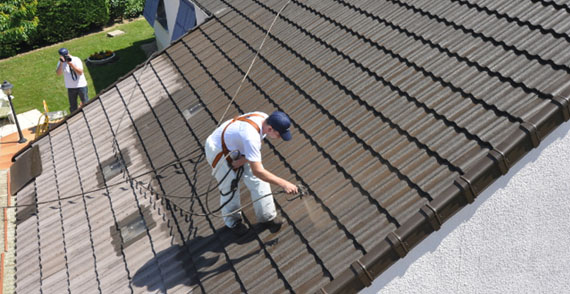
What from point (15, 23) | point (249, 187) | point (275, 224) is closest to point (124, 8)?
point (15, 23)

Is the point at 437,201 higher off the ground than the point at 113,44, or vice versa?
the point at 113,44

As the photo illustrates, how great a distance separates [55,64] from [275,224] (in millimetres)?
19661

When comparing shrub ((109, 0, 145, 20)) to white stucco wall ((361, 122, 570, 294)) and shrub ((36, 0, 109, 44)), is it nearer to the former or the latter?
shrub ((36, 0, 109, 44))

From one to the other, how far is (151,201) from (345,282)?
10.8ft

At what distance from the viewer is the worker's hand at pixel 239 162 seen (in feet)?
17.2

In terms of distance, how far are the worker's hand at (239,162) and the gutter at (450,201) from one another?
4.75 feet

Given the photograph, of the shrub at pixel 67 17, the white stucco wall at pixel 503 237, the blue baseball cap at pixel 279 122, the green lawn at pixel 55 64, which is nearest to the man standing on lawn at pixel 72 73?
the green lawn at pixel 55 64

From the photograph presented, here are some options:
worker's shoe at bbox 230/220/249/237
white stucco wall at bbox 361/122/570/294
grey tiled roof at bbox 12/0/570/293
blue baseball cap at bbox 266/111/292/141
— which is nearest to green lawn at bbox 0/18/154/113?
grey tiled roof at bbox 12/0/570/293

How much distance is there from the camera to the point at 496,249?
509 cm

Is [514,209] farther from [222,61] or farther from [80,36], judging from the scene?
[80,36]

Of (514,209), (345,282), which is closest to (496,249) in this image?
(514,209)

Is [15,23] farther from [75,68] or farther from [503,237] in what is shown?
[503,237]

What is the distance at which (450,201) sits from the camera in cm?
465

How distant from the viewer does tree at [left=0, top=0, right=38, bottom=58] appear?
22312mm
